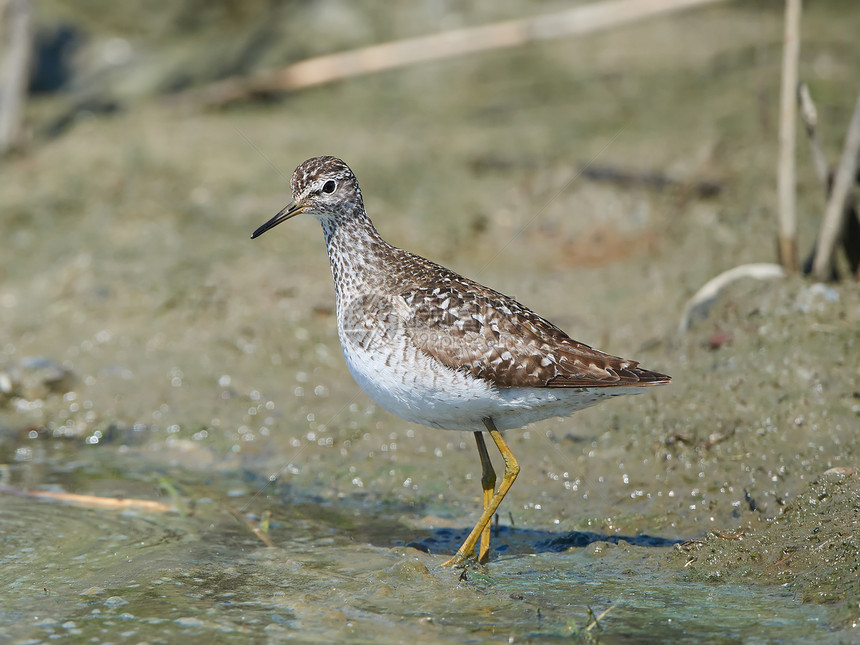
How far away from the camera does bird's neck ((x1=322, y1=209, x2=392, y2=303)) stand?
18.4ft

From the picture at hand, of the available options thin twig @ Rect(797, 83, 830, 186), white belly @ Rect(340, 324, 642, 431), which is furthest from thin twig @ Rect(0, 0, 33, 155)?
thin twig @ Rect(797, 83, 830, 186)

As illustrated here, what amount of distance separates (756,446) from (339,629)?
3031mm

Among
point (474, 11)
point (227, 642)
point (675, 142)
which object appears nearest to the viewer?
point (227, 642)

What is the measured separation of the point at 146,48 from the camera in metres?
11.6

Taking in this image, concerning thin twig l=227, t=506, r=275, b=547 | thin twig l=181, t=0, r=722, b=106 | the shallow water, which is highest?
thin twig l=181, t=0, r=722, b=106

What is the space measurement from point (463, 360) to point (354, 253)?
3.38 ft

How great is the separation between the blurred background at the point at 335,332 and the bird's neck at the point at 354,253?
4.93 feet

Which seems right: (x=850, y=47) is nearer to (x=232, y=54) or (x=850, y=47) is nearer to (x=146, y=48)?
(x=232, y=54)

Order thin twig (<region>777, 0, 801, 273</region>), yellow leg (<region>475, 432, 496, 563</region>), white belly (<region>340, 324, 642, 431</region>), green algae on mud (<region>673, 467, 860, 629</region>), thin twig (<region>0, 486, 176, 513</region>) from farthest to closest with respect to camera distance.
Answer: thin twig (<region>777, 0, 801, 273</region>)
thin twig (<region>0, 486, 176, 513</region>)
yellow leg (<region>475, 432, 496, 563</region>)
white belly (<region>340, 324, 642, 431</region>)
green algae on mud (<region>673, 467, 860, 629</region>)

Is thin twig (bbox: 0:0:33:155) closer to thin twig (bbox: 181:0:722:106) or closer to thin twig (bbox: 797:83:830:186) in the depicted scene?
thin twig (bbox: 181:0:722:106)

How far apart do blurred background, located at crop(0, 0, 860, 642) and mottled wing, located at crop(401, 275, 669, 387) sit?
1.02m

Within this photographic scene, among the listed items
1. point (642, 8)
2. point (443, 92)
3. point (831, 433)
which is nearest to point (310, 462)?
point (831, 433)

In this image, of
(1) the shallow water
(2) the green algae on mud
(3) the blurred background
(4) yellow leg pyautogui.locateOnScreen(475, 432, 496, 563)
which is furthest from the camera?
(4) yellow leg pyautogui.locateOnScreen(475, 432, 496, 563)

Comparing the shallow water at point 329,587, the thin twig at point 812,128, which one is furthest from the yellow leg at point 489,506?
the thin twig at point 812,128
